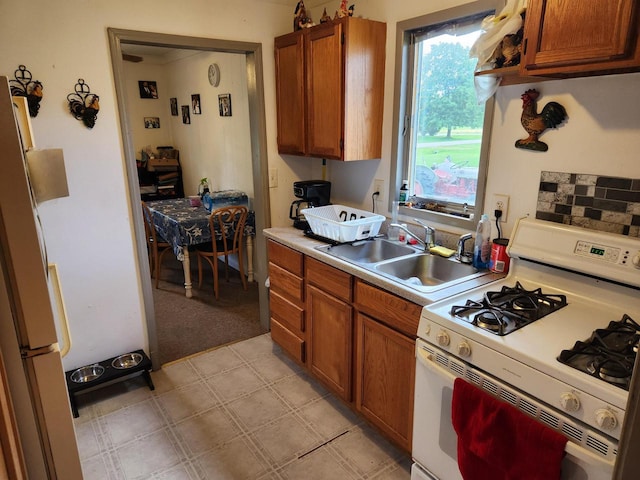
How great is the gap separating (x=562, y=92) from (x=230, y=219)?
2.80m

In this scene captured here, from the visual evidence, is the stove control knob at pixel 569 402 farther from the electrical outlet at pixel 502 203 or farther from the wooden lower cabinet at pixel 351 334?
the electrical outlet at pixel 502 203

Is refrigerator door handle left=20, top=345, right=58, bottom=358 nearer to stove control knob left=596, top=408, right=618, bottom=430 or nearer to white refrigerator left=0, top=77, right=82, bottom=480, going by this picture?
white refrigerator left=0, top=77, right=82, bottom=480

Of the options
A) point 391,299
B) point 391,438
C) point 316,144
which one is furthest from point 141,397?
point 316,144

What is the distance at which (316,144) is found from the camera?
265 centimetres

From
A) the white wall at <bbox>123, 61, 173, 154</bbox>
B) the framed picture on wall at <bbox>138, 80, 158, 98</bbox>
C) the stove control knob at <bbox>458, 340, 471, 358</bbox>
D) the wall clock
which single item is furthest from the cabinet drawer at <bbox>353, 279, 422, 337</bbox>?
the framed picture on wall at <bbox>138, 80, 158, 98</bbox>

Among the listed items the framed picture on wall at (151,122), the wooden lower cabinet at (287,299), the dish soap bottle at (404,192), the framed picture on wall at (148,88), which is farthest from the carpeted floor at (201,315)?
the framed picture on wall at (148,88)

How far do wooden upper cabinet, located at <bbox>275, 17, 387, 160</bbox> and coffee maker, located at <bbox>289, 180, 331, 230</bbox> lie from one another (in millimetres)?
227

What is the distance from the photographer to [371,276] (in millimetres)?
1893

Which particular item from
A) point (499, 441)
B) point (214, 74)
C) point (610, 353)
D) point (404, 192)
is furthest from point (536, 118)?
point (214, 74)

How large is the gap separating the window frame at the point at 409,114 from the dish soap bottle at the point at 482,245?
13cm

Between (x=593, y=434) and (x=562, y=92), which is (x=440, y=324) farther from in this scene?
(x=562, y=92)

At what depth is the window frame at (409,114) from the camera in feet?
6.41

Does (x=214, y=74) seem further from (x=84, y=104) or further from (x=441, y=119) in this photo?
(x=441, y=119)

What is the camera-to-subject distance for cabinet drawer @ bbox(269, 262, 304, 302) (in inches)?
97.9
